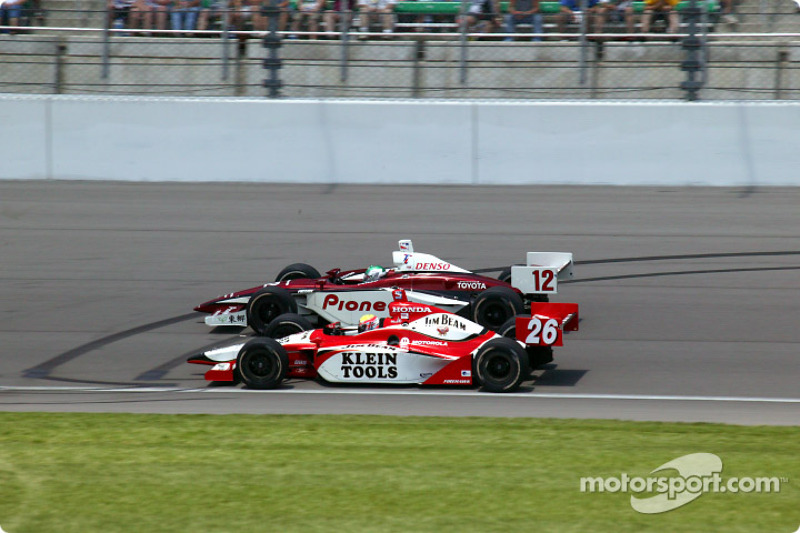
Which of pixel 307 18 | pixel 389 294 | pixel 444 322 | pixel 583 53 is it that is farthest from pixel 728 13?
pixel 444 322

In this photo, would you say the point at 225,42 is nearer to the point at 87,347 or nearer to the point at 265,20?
the point at 265,20

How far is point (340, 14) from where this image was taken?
57.5 ft

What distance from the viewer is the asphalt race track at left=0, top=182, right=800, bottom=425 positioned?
7566 mm

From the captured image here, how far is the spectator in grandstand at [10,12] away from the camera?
59.7 ft

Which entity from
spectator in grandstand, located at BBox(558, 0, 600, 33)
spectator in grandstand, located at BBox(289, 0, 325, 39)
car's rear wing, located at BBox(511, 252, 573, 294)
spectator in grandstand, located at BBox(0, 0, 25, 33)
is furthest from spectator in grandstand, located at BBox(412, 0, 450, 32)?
car's rear wing, located at BBox(511, 252, 573, 294)

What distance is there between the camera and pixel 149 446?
20.5 ft

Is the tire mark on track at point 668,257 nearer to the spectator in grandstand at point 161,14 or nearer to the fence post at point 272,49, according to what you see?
the fence post at point 272,49

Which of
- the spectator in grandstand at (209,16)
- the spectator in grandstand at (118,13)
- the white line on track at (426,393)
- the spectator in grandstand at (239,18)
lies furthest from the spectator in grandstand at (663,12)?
the white line on track at (426,393)

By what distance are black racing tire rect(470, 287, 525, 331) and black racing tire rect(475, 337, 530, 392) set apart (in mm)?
1455

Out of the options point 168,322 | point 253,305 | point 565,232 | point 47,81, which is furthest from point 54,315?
point 47,81

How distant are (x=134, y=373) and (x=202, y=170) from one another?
8.46 meters

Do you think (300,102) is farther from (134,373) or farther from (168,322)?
(134,373)

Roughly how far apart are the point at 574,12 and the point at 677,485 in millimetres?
12828

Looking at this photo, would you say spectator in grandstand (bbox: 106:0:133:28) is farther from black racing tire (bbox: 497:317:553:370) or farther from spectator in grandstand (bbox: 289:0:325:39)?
black racing tire (bbox: 497:317:553:370)
